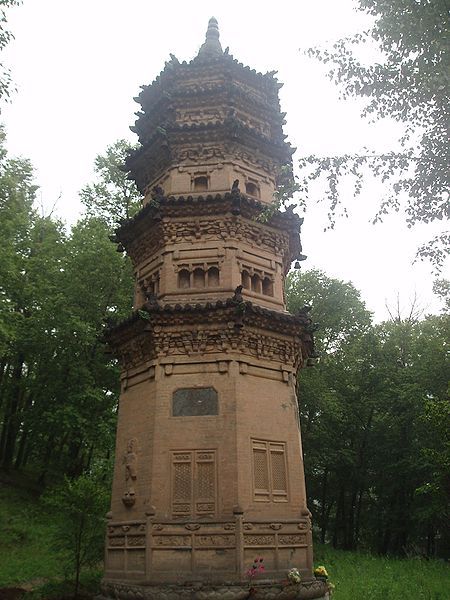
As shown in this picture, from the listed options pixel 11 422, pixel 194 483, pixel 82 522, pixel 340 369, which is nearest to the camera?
pixel 194 483

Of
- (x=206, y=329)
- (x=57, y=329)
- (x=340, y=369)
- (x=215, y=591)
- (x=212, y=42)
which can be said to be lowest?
(x=215, y=591)

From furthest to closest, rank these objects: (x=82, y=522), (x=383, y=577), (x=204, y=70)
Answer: (x=383, y=577) < (x=204, y=70) < (x=82, y=522)

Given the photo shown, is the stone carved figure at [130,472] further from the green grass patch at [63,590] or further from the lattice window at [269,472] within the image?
the green grass patch at [63,590]

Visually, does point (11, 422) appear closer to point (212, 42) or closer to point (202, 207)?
point (202, 207)

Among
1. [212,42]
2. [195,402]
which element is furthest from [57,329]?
[212,42]

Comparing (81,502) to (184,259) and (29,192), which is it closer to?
(184,259)

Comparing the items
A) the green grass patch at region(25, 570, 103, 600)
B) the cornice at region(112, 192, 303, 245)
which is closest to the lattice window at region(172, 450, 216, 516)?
the green grass patch at region(25, 570, 103, 600)

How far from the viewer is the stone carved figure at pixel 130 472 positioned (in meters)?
12.0

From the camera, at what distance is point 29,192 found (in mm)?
27562

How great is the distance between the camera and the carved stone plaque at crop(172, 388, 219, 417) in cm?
1240

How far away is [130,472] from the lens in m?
12.3

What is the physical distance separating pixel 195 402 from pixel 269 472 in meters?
2.28

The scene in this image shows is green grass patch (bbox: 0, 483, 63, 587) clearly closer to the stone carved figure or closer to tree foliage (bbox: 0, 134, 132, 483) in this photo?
tree foliage (bbox: 0, 134, 132, 483)

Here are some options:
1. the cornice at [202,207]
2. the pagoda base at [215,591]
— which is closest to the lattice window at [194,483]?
the pagoda base at [215,591]
